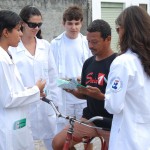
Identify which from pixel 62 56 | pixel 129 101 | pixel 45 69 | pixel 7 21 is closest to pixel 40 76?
pixel 45 69

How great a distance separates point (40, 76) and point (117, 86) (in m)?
1.57

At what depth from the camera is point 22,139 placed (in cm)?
319

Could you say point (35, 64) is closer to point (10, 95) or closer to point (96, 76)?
point (96, 76)

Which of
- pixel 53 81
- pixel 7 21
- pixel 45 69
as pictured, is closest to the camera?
pixel 7 21

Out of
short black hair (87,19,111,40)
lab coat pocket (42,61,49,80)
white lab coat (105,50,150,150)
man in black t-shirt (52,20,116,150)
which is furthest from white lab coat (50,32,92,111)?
white lab coat (105,50,150,150)

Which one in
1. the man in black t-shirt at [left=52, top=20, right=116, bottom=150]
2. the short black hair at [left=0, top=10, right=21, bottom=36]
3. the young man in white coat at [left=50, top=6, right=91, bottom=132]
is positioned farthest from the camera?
the young man in white coat at [left=50, top=6, right=91, bottom=132]

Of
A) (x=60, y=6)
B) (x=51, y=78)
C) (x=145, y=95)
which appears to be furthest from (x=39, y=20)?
(x=60, y=6)

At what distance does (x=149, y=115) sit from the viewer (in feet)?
8.67

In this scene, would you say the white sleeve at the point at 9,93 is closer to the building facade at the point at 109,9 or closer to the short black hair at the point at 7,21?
the short black hair at the point at 7,21

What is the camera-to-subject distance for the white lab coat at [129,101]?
2.52 meters

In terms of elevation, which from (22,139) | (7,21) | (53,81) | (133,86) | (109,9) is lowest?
(22,139)

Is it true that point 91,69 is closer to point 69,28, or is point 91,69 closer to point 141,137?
Result: point 141,137

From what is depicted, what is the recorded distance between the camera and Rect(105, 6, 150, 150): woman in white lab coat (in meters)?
2.55

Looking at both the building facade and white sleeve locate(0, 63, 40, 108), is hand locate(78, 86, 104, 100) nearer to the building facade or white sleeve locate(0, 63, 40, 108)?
white sleeve locate(0, 63, 40, 108)
